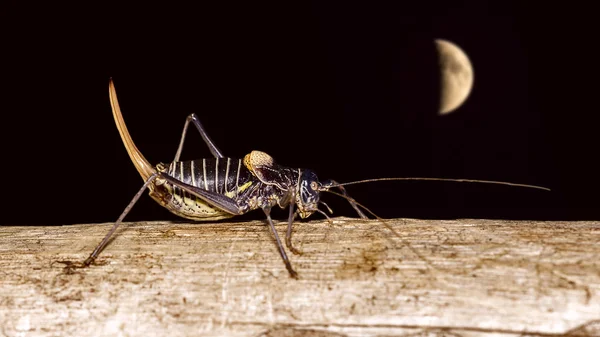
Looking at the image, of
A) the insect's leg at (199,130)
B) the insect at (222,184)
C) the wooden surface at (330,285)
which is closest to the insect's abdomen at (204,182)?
the insect at (222,184)

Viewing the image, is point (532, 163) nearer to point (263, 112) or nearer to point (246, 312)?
point (263, 112)

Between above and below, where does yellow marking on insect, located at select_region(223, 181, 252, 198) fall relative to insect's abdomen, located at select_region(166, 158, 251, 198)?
below

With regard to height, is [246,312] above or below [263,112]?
below

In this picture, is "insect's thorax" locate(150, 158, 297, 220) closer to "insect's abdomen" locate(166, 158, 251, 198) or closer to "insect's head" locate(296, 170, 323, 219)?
"insect's abdomen" locate(166, 158, 251, 198)

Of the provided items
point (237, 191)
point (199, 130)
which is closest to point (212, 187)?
point (237, 191)

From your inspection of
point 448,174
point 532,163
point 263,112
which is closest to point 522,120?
point 532,163

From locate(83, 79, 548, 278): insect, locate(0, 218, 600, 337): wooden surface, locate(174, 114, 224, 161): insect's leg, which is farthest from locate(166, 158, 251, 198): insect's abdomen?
locate(0, 218, 600, 337): wooden surface

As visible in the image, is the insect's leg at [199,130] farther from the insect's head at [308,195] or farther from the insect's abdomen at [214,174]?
the insect's head at [308,195]

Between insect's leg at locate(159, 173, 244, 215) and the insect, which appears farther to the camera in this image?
the insect
